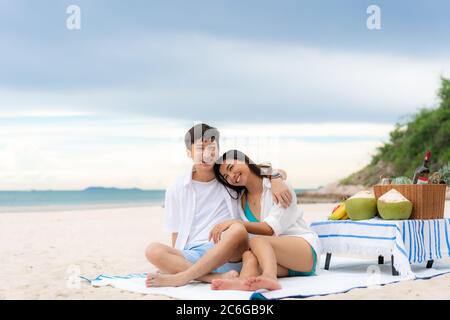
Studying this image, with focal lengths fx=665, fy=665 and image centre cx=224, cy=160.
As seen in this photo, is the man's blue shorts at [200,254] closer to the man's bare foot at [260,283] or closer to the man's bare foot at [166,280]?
the man's bare foot at [166,280]

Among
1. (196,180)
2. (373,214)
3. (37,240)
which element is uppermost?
(196,180)

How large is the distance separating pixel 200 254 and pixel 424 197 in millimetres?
1837

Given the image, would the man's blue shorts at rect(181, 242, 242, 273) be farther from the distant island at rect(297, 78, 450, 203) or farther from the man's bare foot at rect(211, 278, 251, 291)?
the distant island at rect(297, 78, 450, 203)

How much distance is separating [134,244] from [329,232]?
347 cm

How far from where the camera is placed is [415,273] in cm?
506

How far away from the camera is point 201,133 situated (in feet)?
14.6

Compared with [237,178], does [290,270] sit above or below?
below

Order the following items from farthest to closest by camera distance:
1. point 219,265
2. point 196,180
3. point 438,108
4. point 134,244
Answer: point 438,108 → point 134,244 → point 196,180 → point 219,265

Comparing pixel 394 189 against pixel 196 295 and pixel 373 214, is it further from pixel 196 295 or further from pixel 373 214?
pixel 196 295

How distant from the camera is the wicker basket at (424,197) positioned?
5094 mm

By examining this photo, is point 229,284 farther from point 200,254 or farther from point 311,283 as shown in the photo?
point 311,283

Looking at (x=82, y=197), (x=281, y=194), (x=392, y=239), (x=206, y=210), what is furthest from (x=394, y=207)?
(x=82, y=197)
